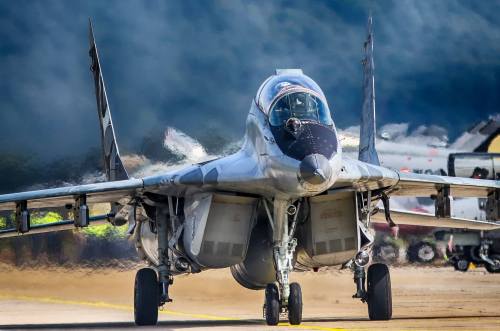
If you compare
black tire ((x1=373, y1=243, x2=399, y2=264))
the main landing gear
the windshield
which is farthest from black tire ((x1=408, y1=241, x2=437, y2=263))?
the windshield

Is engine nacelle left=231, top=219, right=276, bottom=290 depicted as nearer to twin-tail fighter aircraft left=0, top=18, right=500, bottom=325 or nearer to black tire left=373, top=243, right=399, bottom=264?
twin-tail fighter aircraft left=0, top=18, right=500, bottom=325

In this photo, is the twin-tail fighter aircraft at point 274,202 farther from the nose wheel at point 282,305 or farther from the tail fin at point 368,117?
the tail fin at point 368,117

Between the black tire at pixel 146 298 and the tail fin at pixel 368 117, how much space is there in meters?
4.60

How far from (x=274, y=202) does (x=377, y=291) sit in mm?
2231

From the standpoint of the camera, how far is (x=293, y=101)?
Result: 13.5m

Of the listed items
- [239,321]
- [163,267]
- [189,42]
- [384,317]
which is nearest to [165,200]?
[163,267]

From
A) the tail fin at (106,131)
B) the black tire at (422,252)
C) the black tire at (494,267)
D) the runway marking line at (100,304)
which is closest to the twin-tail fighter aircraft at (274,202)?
the runway marking line at (100,304)

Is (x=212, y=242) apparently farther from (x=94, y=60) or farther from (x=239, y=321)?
(x=94, y=60)

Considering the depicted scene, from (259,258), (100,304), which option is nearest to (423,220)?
(259,258)

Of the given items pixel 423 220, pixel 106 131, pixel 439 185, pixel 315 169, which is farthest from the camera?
pixel 106 131

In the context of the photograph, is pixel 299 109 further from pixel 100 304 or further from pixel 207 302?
pixel 100 304

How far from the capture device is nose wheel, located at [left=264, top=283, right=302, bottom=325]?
1343 cm

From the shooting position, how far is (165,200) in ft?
52.5

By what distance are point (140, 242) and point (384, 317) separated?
417cm
